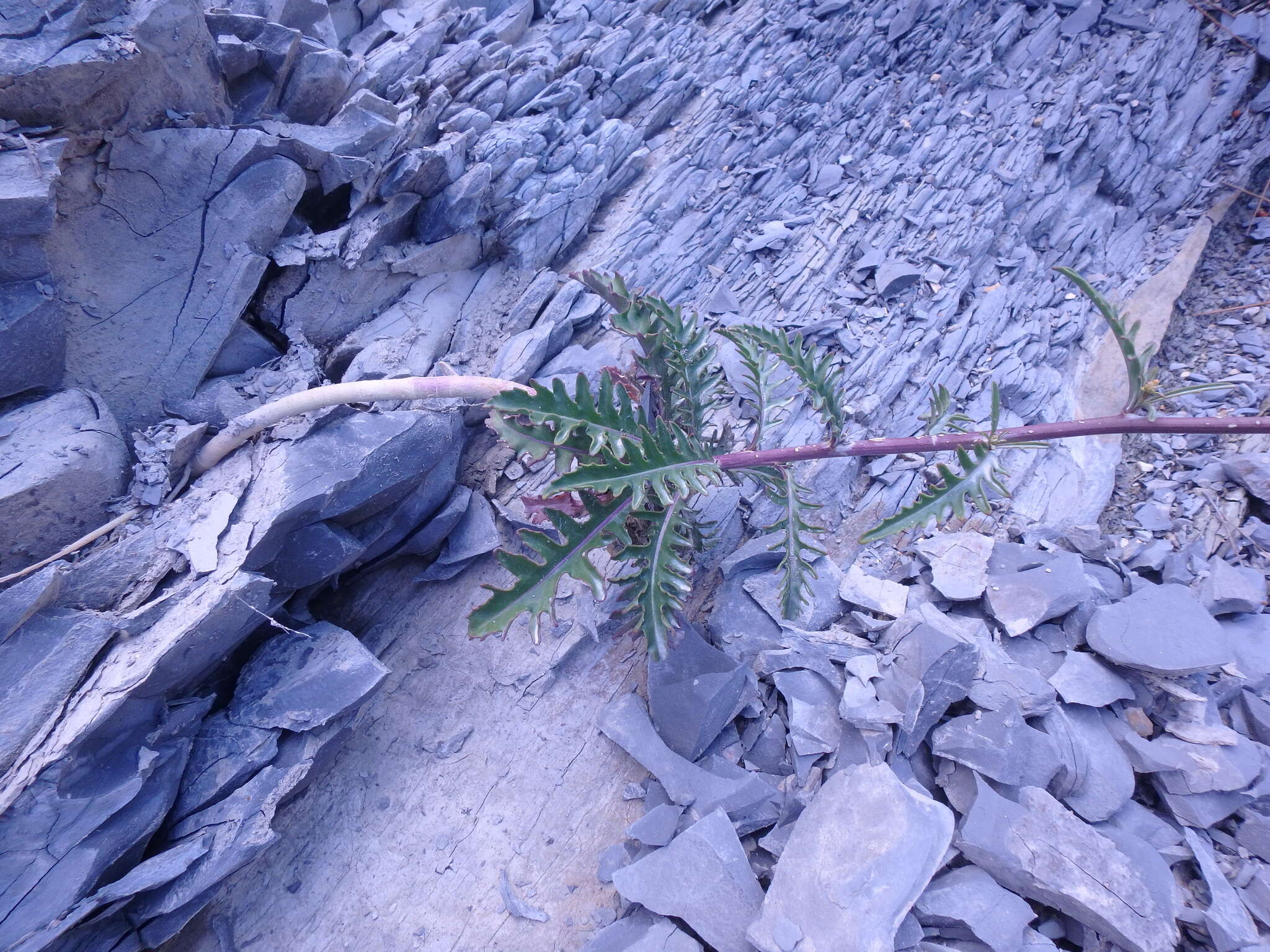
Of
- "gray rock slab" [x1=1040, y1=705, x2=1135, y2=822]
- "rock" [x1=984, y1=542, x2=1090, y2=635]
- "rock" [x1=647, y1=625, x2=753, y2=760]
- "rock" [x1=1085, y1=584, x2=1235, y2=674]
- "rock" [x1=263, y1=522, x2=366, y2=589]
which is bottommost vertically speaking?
"gray rock slab" [x1=1040, y1=705, x2=1135, y2=822]

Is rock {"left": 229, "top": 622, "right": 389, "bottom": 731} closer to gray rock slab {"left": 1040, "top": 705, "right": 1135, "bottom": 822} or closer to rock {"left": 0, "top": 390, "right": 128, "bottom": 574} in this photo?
rock {"left": 0, "top": 390, "right": 128, "bottom": 574}

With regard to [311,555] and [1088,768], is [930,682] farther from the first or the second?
[311,555]

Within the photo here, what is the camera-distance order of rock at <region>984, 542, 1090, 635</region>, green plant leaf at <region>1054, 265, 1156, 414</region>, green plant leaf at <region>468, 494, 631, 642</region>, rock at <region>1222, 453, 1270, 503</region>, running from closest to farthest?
green plant leaf at <region>1054, 265, 1156, 414</region> → green plant leaf at <region>468, 494, 631, 642</region> → rock at <region>984, 542, 1090, 635</region> → rock at <region>1222, 453, 1270, 503</region>

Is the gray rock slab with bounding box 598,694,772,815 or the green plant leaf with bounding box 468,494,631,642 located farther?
the gray rock slab with bounding box 598,694,772,815

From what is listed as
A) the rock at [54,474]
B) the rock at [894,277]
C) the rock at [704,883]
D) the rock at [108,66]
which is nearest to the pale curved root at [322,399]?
the rock at [54,474]

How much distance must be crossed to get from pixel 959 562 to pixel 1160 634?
0.81m

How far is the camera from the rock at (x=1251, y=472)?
3623mm

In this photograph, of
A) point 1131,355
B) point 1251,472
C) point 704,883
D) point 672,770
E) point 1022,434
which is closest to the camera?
point 1131,355

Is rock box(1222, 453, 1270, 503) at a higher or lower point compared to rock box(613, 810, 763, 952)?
lower

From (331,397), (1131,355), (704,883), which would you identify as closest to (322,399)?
(331,397)

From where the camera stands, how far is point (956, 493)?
2.33m

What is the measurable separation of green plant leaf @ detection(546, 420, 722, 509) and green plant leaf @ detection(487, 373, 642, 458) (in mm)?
48

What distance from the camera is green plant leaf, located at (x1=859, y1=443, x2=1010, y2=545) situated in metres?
2.26

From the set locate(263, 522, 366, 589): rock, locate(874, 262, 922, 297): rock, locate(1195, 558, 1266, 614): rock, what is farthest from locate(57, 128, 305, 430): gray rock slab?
locate(1195, 558, 1266, 614): rock
